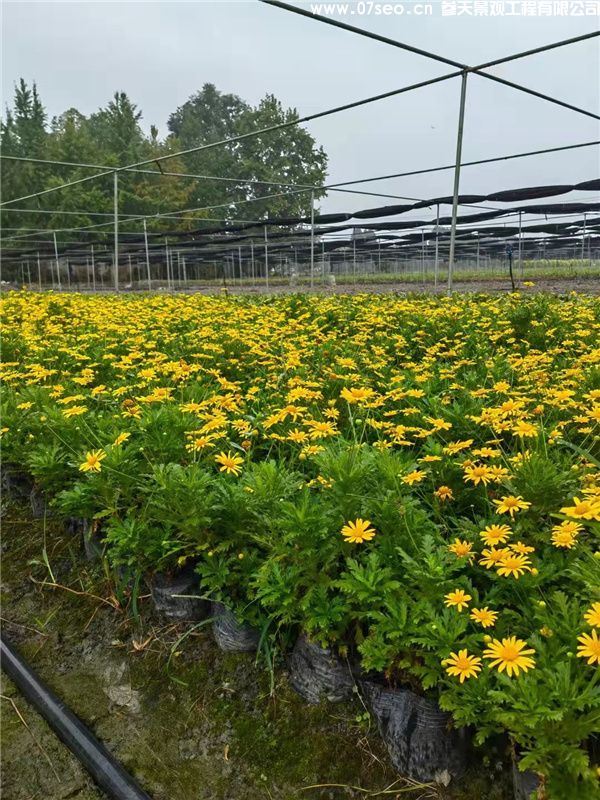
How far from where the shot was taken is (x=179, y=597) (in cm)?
190

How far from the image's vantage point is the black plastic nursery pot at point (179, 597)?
6.23 feet

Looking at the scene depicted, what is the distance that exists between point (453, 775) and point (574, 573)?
21.3 inches

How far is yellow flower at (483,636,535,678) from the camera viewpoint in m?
1.03

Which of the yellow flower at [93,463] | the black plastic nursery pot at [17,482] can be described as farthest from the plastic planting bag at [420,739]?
the black plastic nursery pot at [17,482]

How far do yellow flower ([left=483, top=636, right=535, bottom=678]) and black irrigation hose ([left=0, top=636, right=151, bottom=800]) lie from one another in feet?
3.05

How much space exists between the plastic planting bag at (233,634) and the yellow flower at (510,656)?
87 cm

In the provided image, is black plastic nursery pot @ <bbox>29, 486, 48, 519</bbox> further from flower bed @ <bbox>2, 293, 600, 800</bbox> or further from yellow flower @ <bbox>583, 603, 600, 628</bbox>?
yellow flower @ <bbox>583, 603, 600, 628</bbox>

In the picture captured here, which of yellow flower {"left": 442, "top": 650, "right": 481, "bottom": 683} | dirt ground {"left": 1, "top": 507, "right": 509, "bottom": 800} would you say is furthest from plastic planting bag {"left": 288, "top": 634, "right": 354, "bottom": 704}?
yellow flower {"left": 442, "top": 650, "right": 481, "bottom": 683}

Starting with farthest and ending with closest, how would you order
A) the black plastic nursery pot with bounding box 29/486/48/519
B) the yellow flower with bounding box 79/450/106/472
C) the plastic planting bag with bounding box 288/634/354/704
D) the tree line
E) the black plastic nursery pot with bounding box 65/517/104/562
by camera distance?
the tree line
the black plastic nursery pot with bounding box 29/486/48/519
the black plastic nursery pot with bounding box 65/517/104/562
the yellow flower with bounding box 79/450/106/472
the plastic planting bag with bounding box 288/634/354/704

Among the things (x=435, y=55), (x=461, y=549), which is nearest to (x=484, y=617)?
(x=461, y=549)

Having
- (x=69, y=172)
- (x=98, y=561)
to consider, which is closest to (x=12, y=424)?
(x=98, y=561)

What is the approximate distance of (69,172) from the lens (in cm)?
3741

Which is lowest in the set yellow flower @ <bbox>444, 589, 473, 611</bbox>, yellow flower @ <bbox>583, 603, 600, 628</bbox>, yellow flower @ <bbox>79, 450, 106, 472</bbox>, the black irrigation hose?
the black irrigation hose

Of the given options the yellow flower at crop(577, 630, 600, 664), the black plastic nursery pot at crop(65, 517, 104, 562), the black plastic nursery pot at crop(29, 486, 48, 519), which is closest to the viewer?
the yellow flower at crop(577, 630, 600, 664)
